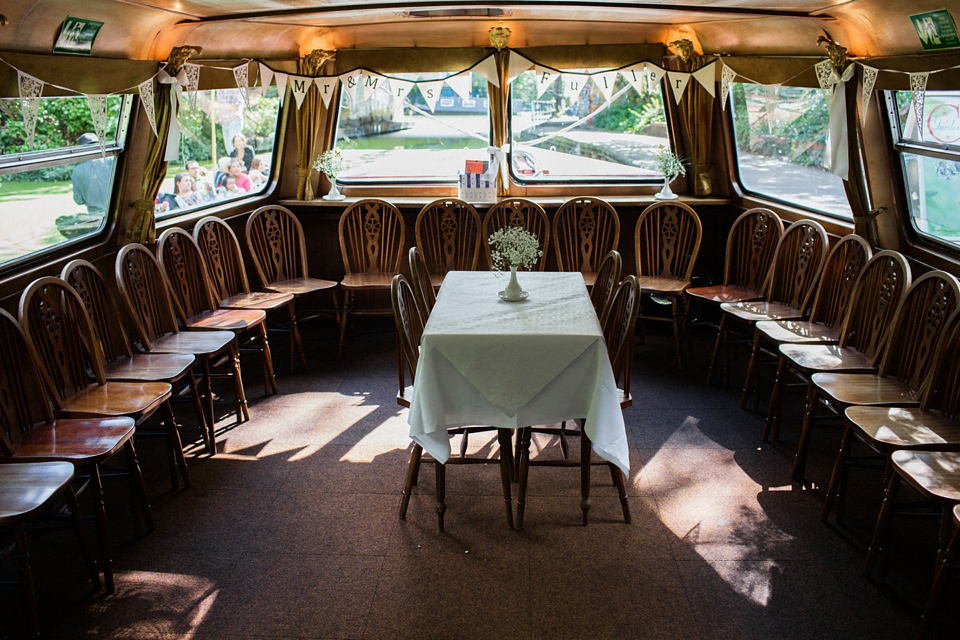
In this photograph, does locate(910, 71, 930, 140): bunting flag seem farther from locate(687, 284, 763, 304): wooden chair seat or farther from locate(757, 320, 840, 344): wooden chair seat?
locate(687, 284, 763, 304): wooden chair seat

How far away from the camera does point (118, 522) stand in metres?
3.34

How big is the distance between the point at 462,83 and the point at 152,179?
263 centimetres

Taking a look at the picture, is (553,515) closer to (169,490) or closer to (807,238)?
(169,490)

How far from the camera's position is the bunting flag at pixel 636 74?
19.4 feet

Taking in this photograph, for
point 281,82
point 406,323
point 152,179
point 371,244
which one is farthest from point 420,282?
point 281,82

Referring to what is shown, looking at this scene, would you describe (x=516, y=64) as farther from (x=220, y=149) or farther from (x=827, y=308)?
(x=827, y=308)

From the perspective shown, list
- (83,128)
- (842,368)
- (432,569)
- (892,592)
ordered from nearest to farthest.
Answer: (892,592)
(432,569)
(842,368)
(83,128)

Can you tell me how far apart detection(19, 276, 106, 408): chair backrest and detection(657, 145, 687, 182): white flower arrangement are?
173 inches

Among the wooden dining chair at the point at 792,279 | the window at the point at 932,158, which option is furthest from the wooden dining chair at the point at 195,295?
the window at the point at 932,158

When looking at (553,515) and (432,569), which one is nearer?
(432,569)

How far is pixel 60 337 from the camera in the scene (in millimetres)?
3311

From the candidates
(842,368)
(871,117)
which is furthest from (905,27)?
(842,368)

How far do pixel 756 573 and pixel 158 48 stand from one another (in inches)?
166

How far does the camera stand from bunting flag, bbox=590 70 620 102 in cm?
595
